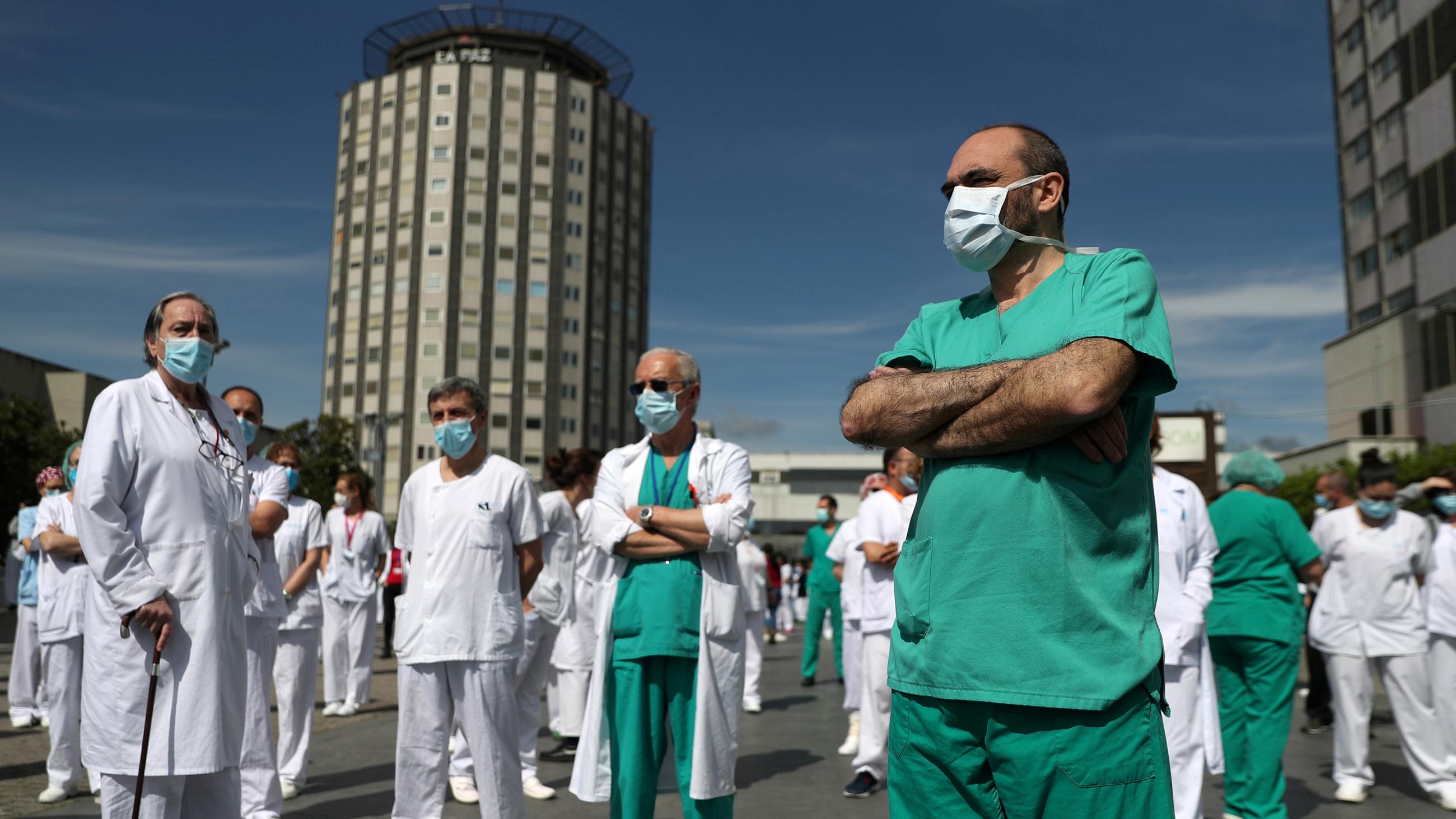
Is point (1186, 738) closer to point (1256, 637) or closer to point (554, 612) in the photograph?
point (1256, 637)

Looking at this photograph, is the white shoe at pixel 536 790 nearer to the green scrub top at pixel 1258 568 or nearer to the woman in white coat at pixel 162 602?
the woman in white coat at pixel 162 602

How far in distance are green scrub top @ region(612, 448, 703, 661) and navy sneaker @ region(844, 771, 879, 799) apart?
10.2ft

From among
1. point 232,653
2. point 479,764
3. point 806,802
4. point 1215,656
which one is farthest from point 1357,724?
point 232,653

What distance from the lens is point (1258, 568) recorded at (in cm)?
698

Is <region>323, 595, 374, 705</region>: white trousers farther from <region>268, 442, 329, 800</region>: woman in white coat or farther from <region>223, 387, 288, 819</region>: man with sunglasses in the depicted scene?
<region>223, 387, 288, 819</region>: man with sunglasses

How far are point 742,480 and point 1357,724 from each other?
4922 mm

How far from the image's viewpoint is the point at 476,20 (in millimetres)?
92062

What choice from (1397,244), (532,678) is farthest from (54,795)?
(1397,244)

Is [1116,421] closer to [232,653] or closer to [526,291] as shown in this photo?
[232,653]

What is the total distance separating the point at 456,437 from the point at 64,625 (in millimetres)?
4149

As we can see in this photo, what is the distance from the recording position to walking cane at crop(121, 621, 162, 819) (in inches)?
158

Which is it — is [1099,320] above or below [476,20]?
below

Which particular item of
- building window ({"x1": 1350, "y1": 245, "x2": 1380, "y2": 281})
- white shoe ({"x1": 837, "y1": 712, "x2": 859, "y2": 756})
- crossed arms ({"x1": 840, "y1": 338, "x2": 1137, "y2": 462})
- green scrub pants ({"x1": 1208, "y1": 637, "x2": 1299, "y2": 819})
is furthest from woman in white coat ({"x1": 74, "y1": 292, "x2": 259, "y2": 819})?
building window ({"x1": 1350, "y1": 245, "x2": 1380, "y2": 281})

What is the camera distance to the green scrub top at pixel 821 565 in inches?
621
